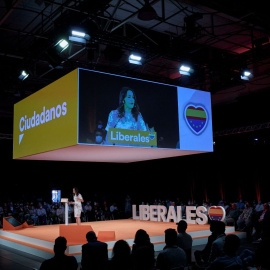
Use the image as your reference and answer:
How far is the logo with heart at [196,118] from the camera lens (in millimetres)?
9562

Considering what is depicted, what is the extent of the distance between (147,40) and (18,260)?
712 cm

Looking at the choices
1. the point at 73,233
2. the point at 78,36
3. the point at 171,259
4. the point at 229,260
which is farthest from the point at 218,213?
the point at 229,260

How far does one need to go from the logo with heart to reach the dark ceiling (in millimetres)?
1847

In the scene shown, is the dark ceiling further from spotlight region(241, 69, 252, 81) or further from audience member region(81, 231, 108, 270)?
audience member region(81, 231, 108, 270)

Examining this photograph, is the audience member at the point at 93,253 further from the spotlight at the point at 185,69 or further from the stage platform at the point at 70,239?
the spotlight at the point at 185,69

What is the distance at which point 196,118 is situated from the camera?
964cm

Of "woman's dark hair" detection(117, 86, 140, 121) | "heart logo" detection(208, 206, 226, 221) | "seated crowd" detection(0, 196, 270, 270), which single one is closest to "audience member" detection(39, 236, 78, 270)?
"seated crowd" detection(0, 196, 270, 270)

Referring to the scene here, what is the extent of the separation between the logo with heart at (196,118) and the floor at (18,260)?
124 inches

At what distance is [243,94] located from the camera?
14969 mm

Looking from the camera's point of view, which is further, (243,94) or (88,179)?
(88,179)

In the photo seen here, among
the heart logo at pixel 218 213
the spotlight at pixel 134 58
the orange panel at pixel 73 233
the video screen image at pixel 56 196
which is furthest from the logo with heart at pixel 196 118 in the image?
the video screen image at pixel 56 196

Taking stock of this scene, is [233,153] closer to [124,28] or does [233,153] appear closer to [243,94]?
[243,94]

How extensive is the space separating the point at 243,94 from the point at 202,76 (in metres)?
3.64

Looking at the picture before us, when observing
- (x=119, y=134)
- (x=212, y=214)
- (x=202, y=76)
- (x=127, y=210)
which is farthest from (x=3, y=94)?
(x=127, y=210)
